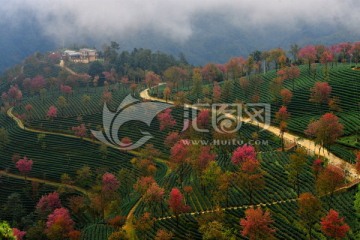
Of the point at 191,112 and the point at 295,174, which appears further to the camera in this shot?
the point at 191,112

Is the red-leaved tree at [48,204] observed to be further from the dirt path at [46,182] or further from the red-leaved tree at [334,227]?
the red-leaved tree at [334,227]

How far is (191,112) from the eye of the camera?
89938mm

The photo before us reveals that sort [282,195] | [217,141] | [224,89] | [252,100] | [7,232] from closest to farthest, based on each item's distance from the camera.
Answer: [7,232], [282,195], [217,141], [252,100], [224,89]

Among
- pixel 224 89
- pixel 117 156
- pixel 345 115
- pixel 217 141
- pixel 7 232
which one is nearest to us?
pixel 7 232

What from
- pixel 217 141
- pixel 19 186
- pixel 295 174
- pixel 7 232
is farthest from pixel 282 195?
pixel 19 186

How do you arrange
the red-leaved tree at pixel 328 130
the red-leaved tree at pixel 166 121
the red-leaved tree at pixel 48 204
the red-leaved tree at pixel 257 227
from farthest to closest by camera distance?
the red-leaved tree at pixel 166 121
the red-leaved tree at pixel 48 204
the red-leaved tree at pixel 328 130
the red-leaved tree at pixel 257 227

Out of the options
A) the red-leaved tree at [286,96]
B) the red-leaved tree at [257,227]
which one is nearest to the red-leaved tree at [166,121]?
the red-leaved tree at [286,96]

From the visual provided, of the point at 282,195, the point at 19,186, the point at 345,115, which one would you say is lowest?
the point at 19,186

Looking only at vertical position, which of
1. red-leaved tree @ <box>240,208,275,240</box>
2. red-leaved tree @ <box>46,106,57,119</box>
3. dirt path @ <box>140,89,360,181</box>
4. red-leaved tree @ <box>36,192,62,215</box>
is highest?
red-leaved tree @ <box>46,106,57,119</box>

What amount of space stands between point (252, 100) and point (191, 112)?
14.3m

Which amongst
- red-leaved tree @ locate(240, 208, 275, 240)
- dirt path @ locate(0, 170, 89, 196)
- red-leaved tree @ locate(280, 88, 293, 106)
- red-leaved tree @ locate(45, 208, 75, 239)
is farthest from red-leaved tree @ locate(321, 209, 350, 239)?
dirt path @ locate(0, 170, 89, 196)

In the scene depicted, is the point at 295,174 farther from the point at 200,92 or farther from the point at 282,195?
the point at 200,92

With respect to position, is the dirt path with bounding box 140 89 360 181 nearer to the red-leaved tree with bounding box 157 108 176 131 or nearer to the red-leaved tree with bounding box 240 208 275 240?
the red-leaved tree with bounding box 157 108 176 131

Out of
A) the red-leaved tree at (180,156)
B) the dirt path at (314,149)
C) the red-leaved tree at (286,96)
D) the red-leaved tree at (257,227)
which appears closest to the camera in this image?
the red-leaved tree at (257,227)
